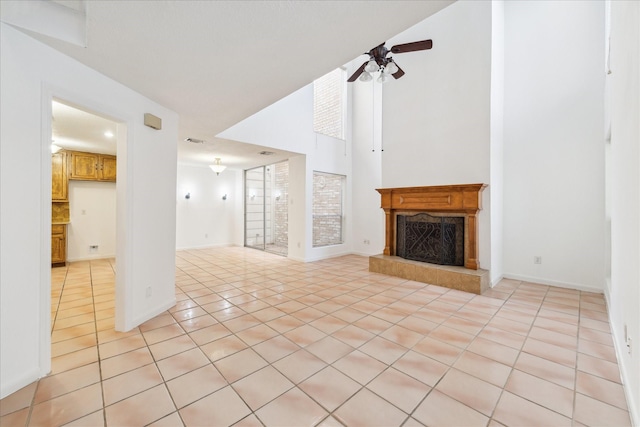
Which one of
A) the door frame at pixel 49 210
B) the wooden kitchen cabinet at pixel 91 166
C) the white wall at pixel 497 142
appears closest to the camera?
the door frame at pixel 49 210

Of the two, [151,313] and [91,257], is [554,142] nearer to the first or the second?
[151,313]

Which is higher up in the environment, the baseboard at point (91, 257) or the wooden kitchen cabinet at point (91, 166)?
the wooden kitchen cabinet at point (91, 166)

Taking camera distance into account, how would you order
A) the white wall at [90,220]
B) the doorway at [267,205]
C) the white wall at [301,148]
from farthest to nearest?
the doorway at [267,205] → the white wall at [90,220] → the white wall at [301,148]

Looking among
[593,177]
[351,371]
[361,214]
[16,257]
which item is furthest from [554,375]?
[361,214]

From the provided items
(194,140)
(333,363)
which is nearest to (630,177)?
(333,363)

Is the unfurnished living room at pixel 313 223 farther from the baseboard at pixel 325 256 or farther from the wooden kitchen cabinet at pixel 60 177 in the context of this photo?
the baseboard at pixel 325 256

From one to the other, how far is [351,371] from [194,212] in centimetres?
698

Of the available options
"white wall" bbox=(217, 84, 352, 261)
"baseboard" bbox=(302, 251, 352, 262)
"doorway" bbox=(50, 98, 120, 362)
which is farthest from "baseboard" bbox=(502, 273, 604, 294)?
"doorway" bbox=(50, 98, 120, 362)

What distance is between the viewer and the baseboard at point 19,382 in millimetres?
1620

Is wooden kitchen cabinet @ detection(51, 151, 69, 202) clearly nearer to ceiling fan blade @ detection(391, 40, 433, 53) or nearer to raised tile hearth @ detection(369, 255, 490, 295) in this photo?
raised tile hearth @ detection(369, 255, 490, 295)

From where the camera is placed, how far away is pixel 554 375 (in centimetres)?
187

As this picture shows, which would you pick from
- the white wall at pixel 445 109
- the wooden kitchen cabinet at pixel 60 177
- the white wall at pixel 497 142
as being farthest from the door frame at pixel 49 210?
the white wall at pixel 497 142

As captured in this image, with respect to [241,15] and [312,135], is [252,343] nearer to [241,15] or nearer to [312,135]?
[241,15]

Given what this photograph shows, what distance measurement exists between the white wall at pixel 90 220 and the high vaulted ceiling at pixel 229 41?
477 cm
